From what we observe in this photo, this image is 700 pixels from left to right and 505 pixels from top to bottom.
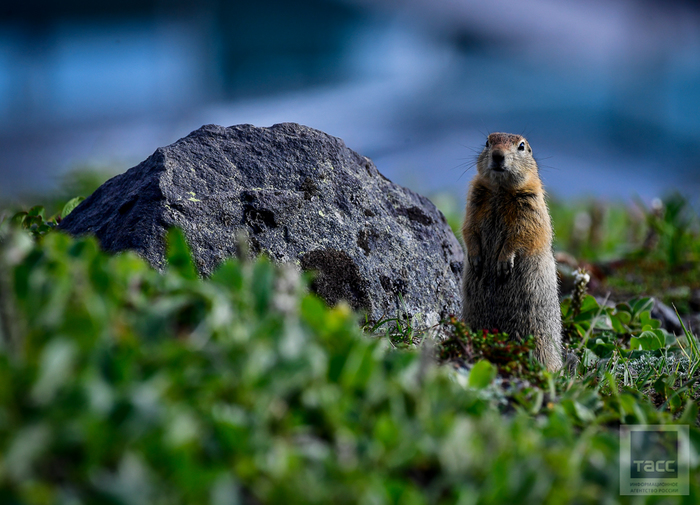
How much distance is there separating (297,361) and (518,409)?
42.6 inches

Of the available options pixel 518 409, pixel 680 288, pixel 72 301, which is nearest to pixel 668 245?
pixel 680 288

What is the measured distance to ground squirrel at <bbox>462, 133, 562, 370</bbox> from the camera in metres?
3.88

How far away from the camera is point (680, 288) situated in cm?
690

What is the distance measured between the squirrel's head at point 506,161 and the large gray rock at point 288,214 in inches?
22.5

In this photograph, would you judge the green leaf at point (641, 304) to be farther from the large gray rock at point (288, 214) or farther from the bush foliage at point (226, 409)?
the bush foliage at point (226, 409)

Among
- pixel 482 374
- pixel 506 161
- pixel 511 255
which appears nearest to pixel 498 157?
pixel 506 161

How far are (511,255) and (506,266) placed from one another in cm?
8

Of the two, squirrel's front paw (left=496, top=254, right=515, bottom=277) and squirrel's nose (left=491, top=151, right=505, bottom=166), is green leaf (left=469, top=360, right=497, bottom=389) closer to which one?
squirrel's front paw (left=496, top=254, right=515, bottom=277)

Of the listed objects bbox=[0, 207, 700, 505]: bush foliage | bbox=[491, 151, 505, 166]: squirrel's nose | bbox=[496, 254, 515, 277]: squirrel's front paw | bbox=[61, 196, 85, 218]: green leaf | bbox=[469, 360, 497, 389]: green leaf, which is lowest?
bbox=[0, 207, 700, 505]: bush foliage

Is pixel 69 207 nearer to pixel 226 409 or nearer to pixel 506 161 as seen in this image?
pixel 506 161

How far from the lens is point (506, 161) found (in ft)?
13.0

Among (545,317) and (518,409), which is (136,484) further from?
(545,317)

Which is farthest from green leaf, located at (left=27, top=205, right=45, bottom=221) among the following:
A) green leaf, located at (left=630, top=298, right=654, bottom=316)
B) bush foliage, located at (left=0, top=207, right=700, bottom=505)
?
green leaf, located at (left=630, top=298, right=654, bottom=316)

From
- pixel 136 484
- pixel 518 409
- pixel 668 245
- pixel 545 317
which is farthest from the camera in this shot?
pixel 668 245
